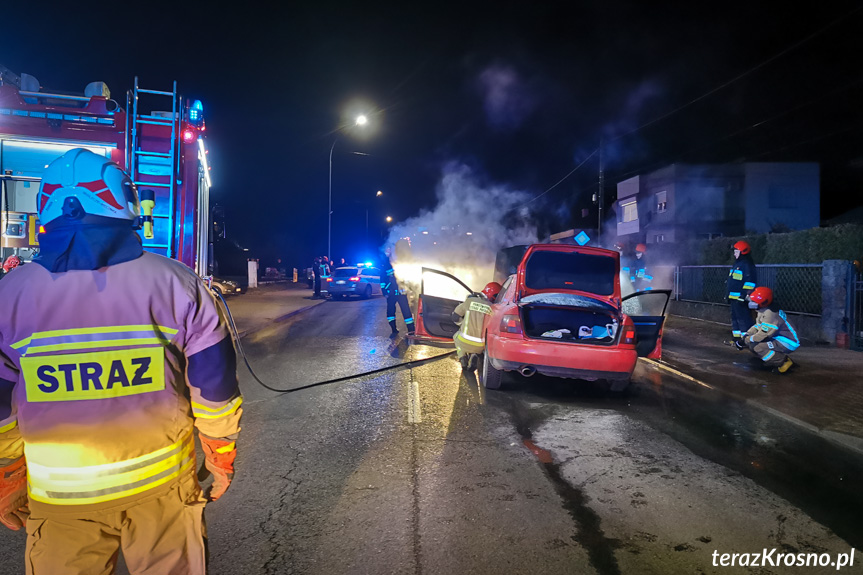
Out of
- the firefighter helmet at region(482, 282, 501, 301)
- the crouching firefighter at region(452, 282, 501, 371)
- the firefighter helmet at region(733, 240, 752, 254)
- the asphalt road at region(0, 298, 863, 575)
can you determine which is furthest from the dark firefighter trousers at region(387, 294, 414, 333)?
the firefighter helmet at region(733, 240, 752, 254)

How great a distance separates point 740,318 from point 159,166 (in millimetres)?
9664

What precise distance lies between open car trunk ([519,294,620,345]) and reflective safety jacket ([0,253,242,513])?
16.4 feet

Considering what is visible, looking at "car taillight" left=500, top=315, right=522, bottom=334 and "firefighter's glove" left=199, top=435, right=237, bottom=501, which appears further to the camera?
"car taillight" left=500, top=315, right=522, bottom=334

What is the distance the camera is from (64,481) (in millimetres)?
1807

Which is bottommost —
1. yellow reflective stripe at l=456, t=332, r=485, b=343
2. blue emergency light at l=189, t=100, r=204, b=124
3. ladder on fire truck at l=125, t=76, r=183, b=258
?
yellow reflective stripe at l=456, t=332, r=485, b=343

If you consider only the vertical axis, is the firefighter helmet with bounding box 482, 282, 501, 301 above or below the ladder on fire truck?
below

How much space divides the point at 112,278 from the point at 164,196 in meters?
5.99

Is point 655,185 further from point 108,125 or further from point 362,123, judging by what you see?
point 108,125

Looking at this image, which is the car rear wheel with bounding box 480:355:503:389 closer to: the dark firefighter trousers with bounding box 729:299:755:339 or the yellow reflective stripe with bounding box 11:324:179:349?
the dark firefighter trousers with bounding box 729:299:755:339

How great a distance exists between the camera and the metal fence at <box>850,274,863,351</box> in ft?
33.2

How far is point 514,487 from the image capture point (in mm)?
4000

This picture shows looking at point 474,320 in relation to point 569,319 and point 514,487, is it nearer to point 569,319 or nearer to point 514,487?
point 569,319

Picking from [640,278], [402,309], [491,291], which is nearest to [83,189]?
[491,291]

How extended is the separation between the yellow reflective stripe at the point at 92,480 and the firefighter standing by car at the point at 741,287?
9.80m
